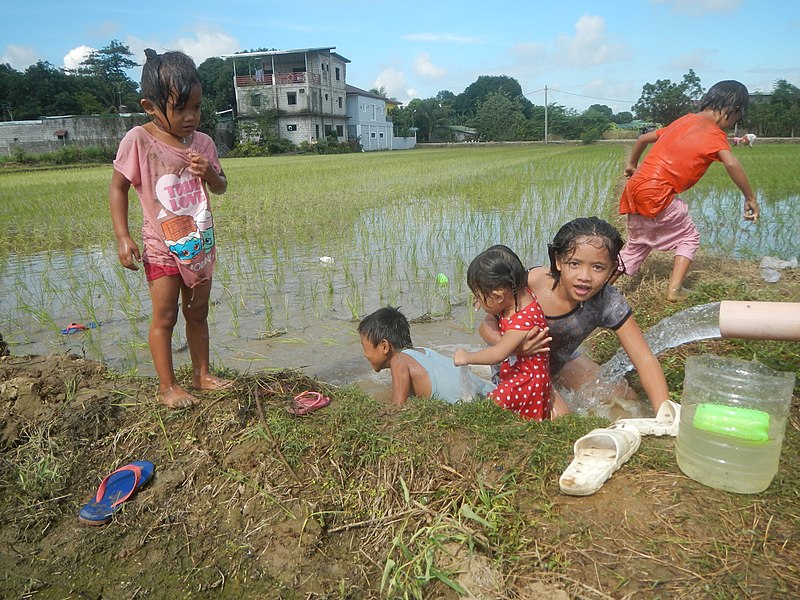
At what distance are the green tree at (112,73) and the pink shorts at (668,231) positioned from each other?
147 feet

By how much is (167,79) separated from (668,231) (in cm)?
335

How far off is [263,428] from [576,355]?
65.8 inches

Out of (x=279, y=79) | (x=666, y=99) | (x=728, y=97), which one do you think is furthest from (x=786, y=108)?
(x=728, y=97)

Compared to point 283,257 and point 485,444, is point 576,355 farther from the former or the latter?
point 283,257

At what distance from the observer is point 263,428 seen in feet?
6.91

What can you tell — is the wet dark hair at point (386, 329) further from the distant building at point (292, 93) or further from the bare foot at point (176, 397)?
the distant building at point (292, 93)

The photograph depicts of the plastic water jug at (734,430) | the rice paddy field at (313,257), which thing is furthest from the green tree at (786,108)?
the plastic water jug at (734,430)

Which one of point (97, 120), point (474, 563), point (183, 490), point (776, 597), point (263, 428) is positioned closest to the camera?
point (776, 597)

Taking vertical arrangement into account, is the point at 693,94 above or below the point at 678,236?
above

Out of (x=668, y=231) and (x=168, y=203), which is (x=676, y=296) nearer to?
(x=668, y=231)

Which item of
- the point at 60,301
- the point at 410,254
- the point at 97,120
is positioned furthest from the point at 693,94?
the point at 60,301

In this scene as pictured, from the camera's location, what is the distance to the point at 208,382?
2.54 meters

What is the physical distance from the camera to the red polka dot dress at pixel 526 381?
242cm

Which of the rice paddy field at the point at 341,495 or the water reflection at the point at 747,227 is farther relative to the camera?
the water reflection at the point at 747,227
